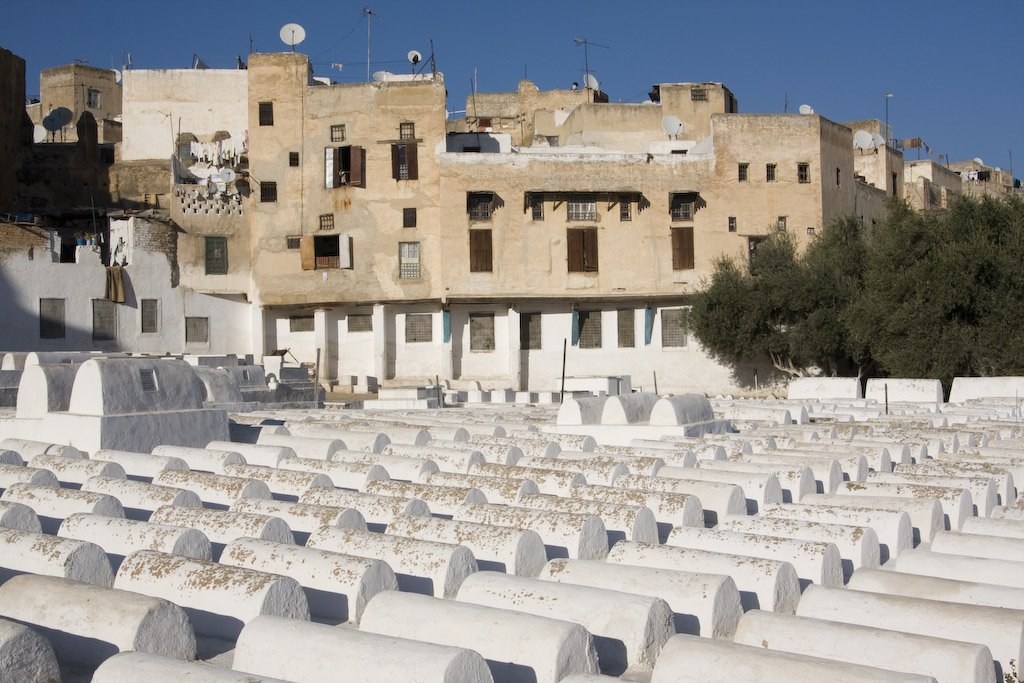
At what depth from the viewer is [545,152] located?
102 ft

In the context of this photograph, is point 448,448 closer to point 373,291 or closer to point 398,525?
point 398,525

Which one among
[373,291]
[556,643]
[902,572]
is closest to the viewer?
[556,643]

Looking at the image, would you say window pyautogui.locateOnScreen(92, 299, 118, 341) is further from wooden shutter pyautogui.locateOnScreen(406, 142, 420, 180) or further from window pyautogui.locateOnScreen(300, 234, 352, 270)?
wooden shutter pyautogui.locateOnScreen(406, 142, 420, 180)

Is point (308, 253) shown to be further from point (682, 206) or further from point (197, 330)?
point (682, 206)

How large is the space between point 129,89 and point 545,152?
1373cm

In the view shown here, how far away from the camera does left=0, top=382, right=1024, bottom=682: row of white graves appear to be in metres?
4.05

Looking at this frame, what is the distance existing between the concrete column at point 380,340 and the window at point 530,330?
4065 mm

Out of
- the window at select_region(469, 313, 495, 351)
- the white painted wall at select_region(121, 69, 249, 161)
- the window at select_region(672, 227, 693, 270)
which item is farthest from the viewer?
the white painted wall at select_region(121, 69, 249, 161)

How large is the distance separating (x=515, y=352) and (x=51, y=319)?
1265cm

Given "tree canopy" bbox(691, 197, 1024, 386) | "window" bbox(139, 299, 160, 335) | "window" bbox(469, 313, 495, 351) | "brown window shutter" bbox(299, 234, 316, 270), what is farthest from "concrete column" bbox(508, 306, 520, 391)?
"window" bbox(139, 299, 160, 335)

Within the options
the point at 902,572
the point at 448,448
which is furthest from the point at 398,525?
the point at 448,448

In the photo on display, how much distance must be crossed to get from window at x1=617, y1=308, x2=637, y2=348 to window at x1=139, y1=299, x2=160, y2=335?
43.6ft

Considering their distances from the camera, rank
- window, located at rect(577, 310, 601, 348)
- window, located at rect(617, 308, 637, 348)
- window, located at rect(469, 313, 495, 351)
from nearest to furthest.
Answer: window, located at rect(617, 308, 637, 348)
window, located at rect(577, 310, 601, 348)
window, located at rect(469, 313, 495, 351)

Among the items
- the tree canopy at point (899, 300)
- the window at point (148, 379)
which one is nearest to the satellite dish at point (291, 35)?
the tree canopy at point (899, 300)
